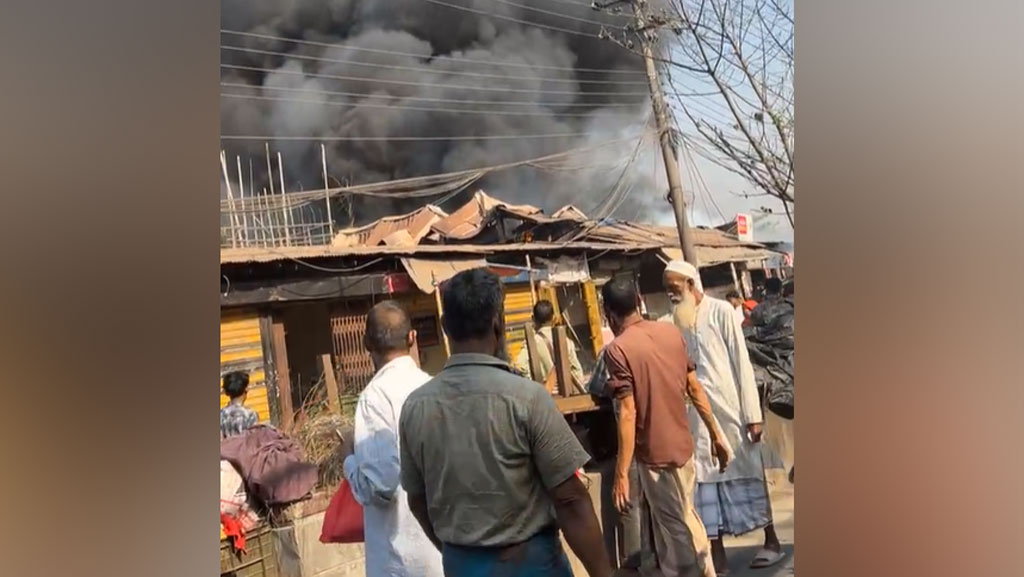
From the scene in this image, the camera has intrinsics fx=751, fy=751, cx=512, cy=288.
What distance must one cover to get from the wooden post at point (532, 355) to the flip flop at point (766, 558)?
835 mm

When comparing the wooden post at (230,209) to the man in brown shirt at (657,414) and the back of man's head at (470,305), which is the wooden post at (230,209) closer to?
the back of man's head at (470,305)

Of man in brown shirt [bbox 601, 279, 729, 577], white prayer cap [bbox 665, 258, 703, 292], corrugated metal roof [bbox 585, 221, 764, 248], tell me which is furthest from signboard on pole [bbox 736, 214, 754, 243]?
man in brown shirt [bbox 601, 279, 729, 577]

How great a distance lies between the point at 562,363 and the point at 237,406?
812 millimetres

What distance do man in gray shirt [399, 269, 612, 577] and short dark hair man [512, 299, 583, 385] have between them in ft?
0.16

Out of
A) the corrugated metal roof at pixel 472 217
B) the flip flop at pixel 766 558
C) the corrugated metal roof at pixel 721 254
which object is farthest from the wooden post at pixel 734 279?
the flip flop at pixel 766 558

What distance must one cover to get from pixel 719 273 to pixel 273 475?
1.28 metres

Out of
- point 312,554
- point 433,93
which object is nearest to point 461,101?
point 433,93

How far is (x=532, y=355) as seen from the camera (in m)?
1.92

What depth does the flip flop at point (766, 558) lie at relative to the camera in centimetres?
211

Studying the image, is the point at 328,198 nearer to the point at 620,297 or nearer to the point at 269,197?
the point at 269,197
